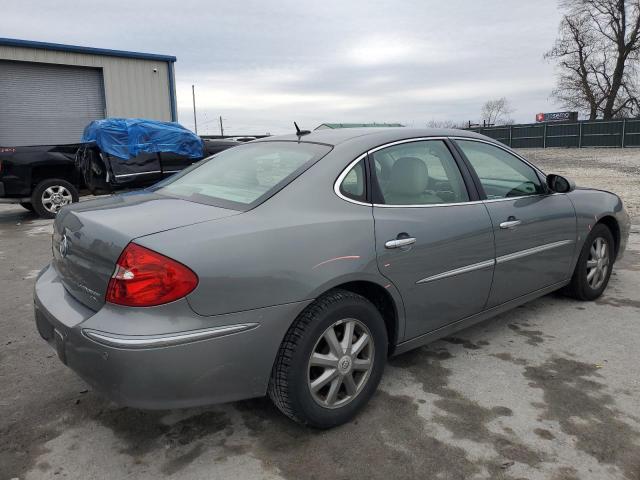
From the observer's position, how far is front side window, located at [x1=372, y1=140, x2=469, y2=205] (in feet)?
9.78

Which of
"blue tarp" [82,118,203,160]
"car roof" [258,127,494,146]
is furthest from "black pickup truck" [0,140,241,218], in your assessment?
"car roof" [258,127,494,146]

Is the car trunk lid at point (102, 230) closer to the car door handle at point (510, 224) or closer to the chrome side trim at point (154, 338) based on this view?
the chrome side trim at point (154, 338)

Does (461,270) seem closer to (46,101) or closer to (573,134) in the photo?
(46,101)

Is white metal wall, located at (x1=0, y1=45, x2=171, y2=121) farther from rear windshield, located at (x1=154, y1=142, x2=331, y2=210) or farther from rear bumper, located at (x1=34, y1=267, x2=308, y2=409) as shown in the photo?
rear bumper, located at (x1=34, y1=267, x2=308, y2=409)

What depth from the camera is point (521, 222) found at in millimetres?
3561

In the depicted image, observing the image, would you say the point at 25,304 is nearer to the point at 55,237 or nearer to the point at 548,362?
the point at 55,237

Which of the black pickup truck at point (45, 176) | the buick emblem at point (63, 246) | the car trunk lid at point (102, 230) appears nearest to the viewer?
the car trunk lid at point (102, 230)

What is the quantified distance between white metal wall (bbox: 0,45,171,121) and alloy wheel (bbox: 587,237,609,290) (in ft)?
50.6

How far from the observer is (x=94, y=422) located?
2760mm

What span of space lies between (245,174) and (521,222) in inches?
74.4

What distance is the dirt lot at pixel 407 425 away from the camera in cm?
236

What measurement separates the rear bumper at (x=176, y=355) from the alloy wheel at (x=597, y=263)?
3069 mm

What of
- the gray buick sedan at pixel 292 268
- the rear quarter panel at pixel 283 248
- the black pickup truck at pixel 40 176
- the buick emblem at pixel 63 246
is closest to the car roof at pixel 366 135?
the gray buick sedan at pixel 292 268

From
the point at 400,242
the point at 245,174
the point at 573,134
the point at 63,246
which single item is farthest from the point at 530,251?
the point at 573,134
